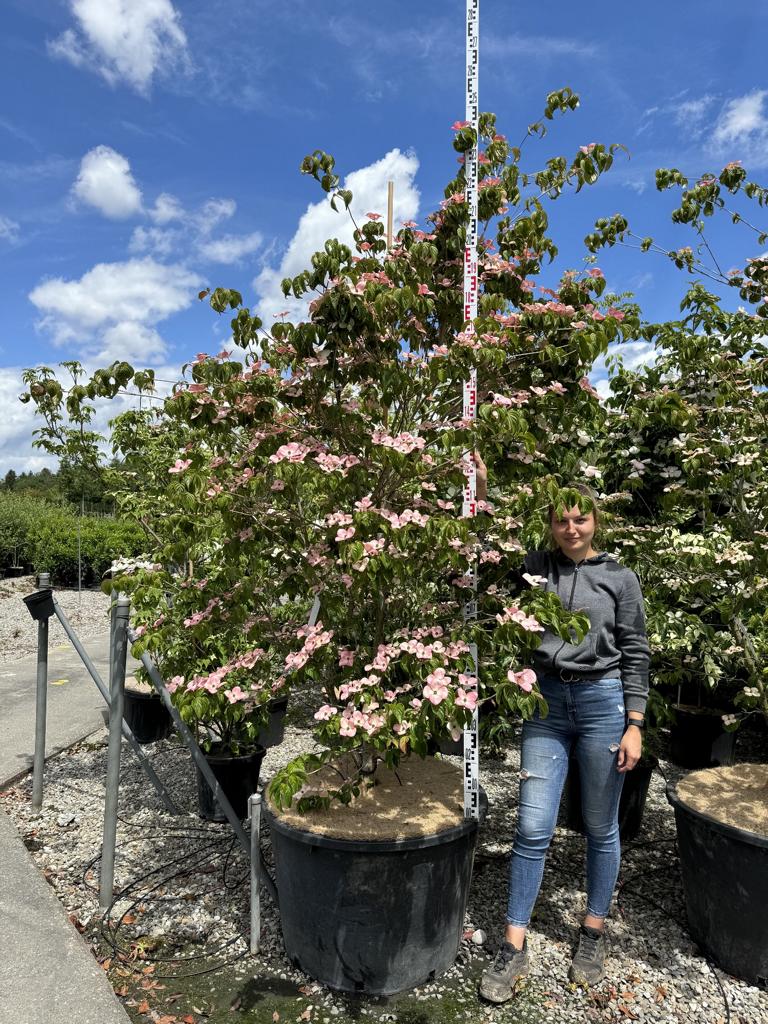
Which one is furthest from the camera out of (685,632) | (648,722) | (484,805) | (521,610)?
(648,722)

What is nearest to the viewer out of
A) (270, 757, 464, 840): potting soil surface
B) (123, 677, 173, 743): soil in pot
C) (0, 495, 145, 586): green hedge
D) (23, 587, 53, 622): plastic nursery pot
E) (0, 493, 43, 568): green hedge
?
(270, 757, 464, 840): potting soil surface

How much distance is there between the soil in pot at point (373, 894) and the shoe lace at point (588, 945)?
44 cm

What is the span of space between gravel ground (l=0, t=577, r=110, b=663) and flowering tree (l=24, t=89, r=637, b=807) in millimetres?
5186

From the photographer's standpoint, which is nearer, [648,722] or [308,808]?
[308,808]

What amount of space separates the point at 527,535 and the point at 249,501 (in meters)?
1.02

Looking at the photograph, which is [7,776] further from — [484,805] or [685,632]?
[685,632]

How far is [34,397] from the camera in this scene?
468cm

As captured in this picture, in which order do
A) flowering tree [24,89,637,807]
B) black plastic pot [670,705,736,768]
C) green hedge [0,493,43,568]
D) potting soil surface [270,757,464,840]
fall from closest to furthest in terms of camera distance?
flowering tree [24,89,637,807] → potting soil surface [270,757,464,840] → black plastic pot [670,705,736,768] → green hedge [0,493,43,568]

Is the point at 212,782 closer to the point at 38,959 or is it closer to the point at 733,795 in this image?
the point at 38,959

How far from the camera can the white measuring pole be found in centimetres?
253

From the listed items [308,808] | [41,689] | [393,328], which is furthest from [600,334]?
[41,689]

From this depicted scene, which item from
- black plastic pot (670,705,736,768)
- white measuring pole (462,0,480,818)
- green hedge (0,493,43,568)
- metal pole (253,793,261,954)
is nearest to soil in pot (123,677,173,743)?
metal pole (253,793,261,954)

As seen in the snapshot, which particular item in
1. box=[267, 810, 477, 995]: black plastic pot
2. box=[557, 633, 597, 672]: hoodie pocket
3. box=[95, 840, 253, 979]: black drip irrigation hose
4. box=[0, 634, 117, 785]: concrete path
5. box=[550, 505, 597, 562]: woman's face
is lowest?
box=[95, 840, 253, 979]: black drip irrigation hose

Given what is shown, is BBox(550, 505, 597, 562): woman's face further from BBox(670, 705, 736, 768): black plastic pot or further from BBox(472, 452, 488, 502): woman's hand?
BBox(670, 705, 736, 768): black plastic pot
